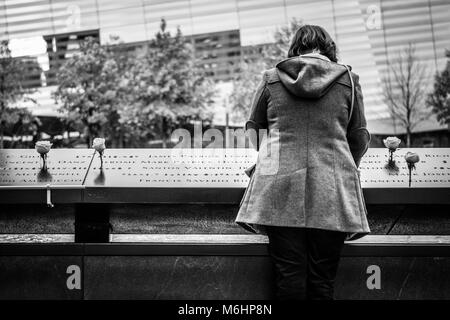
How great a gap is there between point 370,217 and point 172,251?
153 centimetres

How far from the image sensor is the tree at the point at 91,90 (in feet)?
67.3

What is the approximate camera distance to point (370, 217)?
375 centimetres

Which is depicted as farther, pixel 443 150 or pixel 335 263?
pixel 443 150

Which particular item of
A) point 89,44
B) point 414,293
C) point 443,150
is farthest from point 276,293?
point 89,44

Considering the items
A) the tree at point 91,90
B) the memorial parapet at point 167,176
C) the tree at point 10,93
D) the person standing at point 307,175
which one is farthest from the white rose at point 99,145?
the tree at point 10,93

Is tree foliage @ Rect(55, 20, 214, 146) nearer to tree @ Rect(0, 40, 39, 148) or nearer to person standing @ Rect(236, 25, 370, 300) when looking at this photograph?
tree @ Rect(0, 40, 39, 148)

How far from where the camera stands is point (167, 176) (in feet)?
11.2

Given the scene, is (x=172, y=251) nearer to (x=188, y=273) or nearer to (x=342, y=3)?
(x=188, y=273)

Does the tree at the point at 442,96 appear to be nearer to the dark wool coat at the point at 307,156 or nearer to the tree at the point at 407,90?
the tree at the point at 407,90

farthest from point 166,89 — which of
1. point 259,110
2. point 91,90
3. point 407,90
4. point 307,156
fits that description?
point 307,156

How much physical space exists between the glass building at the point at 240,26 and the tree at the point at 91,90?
4279 mm

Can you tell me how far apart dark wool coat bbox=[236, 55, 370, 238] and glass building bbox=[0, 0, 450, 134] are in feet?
68.5

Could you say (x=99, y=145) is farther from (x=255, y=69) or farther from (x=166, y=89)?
(x=255, y=69)

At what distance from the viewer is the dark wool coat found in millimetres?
2473
